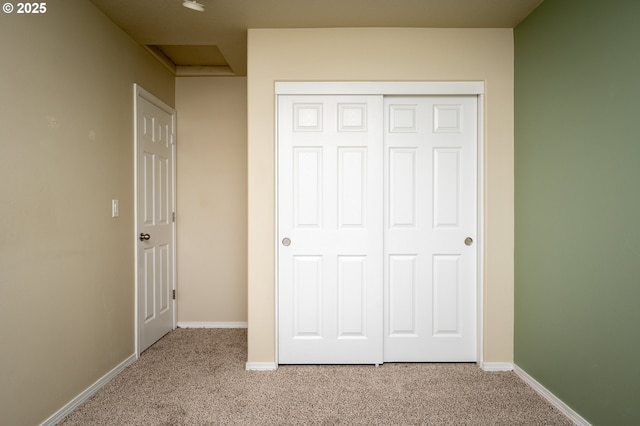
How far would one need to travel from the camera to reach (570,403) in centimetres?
219

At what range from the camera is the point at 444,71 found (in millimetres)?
2834

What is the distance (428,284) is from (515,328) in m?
0.70

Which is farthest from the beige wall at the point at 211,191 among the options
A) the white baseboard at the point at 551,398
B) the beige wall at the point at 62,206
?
the white baseboard at the point at 551,398

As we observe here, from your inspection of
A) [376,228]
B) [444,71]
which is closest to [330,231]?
[376,228]

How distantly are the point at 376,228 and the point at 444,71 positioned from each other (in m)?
1.31

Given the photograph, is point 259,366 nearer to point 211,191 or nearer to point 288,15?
point 211,191

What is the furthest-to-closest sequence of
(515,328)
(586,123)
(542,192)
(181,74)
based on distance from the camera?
(181,74) < (515,328) < (542,192) < (586,123)

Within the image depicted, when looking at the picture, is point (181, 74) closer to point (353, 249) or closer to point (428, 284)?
point (353, 249)

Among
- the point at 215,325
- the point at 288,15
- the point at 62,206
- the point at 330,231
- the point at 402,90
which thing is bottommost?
the point at 215,325

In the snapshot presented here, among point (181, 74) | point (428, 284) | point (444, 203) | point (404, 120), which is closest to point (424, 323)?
point (428, 284)

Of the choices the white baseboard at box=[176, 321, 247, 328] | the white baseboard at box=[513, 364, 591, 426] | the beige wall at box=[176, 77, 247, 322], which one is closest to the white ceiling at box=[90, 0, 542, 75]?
the beige wall at box=[176, 77, 247, 322]

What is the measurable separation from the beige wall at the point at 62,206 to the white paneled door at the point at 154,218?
0.14 m

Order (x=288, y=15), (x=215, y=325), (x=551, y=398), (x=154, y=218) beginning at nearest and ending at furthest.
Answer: (x=551, y=398) < (x=288, y=15) < (x=154, y=218) < (x=215, y=325)

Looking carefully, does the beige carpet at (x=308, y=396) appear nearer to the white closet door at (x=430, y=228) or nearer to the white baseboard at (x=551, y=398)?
the white baseboard at (x=551, y=398)
